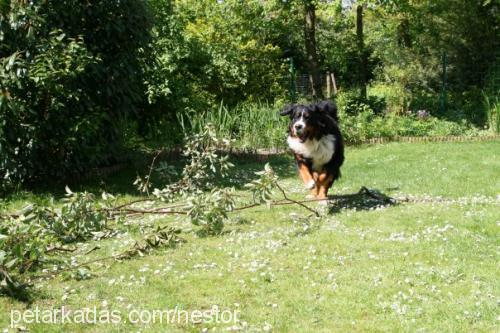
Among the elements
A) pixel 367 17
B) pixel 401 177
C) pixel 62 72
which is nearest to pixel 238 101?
pixel 401 177

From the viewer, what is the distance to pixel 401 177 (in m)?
10.0

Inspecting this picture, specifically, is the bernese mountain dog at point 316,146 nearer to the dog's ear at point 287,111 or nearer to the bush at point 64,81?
the dog's ear at point 287,111

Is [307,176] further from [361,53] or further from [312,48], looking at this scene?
[361,53]

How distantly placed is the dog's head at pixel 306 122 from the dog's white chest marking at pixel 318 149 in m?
0.09

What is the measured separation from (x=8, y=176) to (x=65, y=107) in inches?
51.0

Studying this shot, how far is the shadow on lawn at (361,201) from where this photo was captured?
7.75 metres

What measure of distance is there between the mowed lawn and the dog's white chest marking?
61cm

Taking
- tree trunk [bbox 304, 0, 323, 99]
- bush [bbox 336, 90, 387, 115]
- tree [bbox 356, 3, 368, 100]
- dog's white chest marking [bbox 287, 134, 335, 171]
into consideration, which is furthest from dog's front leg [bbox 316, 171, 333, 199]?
tree [bbox 356, 3, 368, 100]

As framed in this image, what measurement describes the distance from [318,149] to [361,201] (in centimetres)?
99

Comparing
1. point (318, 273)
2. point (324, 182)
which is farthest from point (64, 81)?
point (318, 273)

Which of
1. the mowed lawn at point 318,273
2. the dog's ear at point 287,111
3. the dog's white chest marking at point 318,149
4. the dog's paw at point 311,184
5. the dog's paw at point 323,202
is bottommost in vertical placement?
the mowed lawn at point 318,273

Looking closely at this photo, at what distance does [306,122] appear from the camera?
7777mm

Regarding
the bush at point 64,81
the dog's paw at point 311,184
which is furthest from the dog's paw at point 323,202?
the bush at point 64,81

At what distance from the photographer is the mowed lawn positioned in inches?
160
